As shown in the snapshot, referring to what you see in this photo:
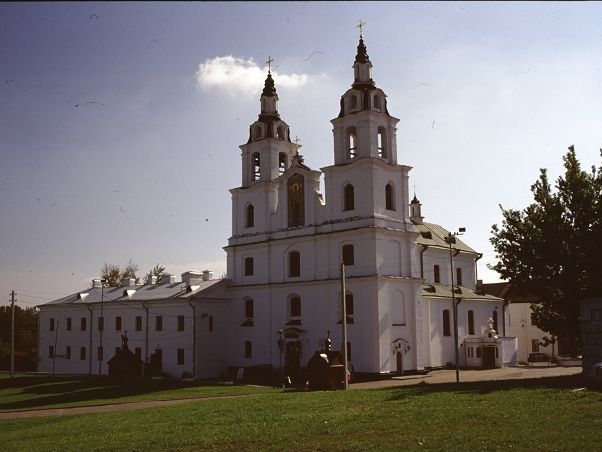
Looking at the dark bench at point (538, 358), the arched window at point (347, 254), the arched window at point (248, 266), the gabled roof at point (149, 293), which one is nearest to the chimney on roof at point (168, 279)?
the gabled roof at point (149, 293)

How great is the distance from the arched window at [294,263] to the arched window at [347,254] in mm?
4452

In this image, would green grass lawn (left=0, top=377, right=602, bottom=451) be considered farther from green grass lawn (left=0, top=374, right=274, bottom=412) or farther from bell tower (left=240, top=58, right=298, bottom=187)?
bell tower (left=240, top=58, right=298, bottom=187)

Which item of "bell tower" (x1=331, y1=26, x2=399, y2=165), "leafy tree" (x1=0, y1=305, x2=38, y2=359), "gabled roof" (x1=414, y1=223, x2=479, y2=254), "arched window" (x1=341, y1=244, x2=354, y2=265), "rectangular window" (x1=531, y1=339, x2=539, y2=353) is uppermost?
"bell tower" (x1=331, y1=26, x2=399, y2=165)

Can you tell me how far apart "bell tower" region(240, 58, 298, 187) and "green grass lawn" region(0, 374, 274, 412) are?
1911 cm

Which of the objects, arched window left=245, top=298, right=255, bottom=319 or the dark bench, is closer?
arched window left=245, top=298, right=255, bottom=319

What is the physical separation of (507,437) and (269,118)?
42.5 metres

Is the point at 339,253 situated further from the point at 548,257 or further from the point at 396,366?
the point at 548,257

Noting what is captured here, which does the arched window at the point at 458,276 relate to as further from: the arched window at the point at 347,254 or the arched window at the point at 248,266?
the arched window at the point at 248,266

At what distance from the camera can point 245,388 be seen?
123ft

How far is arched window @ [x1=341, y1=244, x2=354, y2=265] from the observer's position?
4461cm

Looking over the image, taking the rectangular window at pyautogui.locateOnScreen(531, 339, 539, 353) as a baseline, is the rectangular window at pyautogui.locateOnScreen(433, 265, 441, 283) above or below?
above

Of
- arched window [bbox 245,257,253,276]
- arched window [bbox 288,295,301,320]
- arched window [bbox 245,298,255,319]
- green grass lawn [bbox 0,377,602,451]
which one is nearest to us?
green grass lawn [bbox 0,377,602,451]

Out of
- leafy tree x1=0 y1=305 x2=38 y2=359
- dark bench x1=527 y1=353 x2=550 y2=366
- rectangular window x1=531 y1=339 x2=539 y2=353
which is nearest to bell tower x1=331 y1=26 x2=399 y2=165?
dark bench x1=527 y1=353 x2=550 y2=366

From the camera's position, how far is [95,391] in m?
39.1
